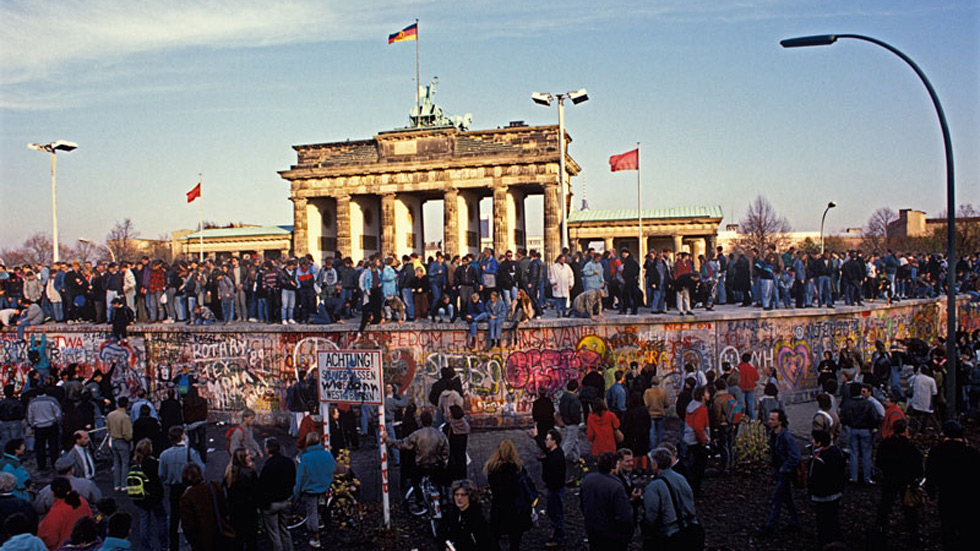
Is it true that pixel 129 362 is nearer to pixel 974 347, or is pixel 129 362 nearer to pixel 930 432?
pixel 930 432

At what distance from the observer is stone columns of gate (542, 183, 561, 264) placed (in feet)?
143

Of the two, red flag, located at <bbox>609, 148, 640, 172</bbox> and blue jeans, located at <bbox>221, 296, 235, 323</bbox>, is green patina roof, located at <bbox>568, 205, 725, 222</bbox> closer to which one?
red flag, located at <bbox>609, 148, 640, 172</bbox>

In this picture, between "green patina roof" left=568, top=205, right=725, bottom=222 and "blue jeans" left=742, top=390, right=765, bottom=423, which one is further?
"green patina roof" left=568, top=205, right=725, bottom=222

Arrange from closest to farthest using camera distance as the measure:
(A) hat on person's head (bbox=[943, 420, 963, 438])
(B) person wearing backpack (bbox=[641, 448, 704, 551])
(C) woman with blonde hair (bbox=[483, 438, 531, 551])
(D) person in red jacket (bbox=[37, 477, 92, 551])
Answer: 1. (B) person wearing backpack (bbox=[641, 448, 704, 551])
2. (D) person in red jacket (bbox=[37, 477, 92, 551])
3. (C) woman with blonde hair (bbox=[483, 438, 531, 551])
4. (A) hat on person's head (bbox=[943, 420, 963, 438])

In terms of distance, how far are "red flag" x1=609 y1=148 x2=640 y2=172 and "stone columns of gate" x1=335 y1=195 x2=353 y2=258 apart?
23965 mm

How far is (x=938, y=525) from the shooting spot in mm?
9961

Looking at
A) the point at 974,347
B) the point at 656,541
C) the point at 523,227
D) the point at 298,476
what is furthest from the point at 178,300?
the point at 523,227

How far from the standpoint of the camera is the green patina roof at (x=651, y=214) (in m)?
49.7

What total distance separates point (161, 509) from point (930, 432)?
51.2 feet

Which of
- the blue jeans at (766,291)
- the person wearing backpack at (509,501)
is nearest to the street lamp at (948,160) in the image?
the blue jeans at (766,291)

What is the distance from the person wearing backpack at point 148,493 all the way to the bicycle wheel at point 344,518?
2.44m

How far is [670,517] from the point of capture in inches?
282

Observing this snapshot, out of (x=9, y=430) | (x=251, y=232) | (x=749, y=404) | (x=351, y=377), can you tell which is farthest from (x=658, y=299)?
(x=251, y=232)

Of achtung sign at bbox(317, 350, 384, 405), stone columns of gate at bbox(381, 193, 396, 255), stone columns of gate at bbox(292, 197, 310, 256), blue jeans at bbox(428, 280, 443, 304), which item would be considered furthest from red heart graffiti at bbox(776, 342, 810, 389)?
A: stone columns of gate at bbox(292, 197, 310, 256)
